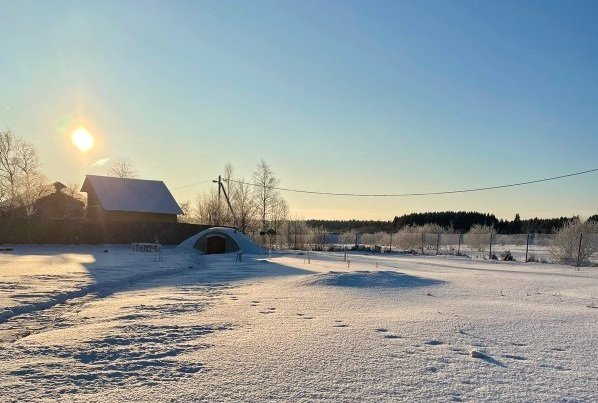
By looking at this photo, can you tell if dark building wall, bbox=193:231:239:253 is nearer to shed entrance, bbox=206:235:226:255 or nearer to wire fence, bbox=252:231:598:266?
shed entrance, bbox=206:235:226:255

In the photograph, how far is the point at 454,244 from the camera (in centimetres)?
4419

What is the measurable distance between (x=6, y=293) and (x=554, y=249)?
87.7ft

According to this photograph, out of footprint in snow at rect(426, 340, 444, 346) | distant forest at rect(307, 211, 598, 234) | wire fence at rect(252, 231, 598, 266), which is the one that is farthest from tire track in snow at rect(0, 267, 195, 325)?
distant forest at rect(307, 211, 598, 234)

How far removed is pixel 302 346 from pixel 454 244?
42760mm

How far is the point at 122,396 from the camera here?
3.25 meters

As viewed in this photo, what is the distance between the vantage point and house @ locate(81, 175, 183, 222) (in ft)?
119

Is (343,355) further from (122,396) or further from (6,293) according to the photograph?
(6,293)

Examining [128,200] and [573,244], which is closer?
[573,244]

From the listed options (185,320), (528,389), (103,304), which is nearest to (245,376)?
(528,389)

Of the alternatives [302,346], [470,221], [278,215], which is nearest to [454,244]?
[278,215]

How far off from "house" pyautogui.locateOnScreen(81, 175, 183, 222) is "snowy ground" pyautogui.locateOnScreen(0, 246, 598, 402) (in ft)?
94.8

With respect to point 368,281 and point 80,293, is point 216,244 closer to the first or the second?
point 80,293

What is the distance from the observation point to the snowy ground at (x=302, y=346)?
3.38 meters

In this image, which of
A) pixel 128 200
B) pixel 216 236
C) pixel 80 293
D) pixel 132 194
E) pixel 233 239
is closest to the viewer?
pixel 80 293
